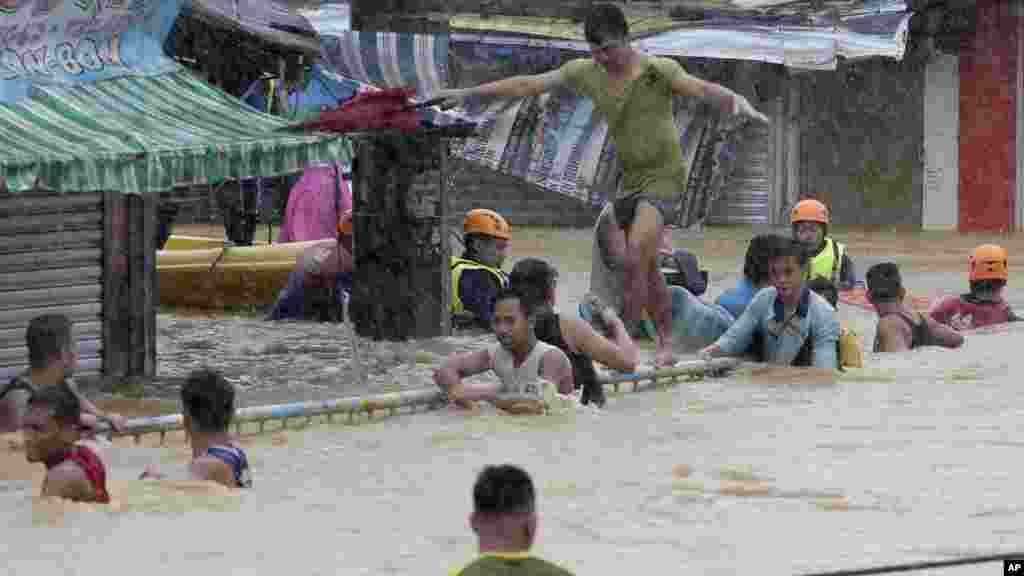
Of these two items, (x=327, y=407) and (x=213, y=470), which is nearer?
(x=213, y=470)

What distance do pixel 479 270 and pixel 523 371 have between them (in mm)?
4591

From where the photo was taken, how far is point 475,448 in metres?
10.0

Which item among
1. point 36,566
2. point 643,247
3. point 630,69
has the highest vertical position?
point 630,69

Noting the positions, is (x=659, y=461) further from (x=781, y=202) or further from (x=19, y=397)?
(x=781, y=202)

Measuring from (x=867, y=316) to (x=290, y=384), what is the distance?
244 inches

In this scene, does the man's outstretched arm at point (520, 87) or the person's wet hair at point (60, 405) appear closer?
the person's wet hair at point (60, 405)

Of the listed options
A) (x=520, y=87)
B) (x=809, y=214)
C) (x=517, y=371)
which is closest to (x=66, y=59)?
(x=520, y=87)

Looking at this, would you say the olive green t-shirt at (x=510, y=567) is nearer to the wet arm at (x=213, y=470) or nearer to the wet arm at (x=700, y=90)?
the wet arm at (x=213, y=470)

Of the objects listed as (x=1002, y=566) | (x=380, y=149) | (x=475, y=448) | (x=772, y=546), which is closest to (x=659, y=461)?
(x=475, y=448)

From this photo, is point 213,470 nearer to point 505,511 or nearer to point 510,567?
point 505,511

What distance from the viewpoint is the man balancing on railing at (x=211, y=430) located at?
323 inches

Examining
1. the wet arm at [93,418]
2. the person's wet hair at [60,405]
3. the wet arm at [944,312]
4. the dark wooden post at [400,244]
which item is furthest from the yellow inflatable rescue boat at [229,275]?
the person's wet hair at [60,405]

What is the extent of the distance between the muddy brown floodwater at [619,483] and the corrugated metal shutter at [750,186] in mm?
15301

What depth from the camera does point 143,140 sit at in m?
10.8
